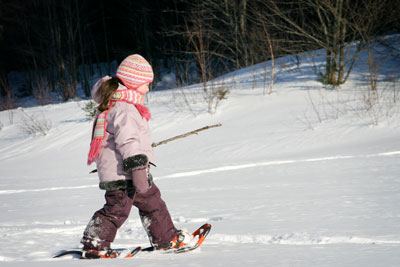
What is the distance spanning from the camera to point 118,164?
2740 millimetres

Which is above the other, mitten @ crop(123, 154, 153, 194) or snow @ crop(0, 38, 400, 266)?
mitten @ crop(123, 154, 153, 194)

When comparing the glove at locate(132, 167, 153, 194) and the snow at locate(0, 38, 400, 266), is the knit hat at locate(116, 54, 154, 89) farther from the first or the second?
the snow at locate(0, 38, 400, 266)

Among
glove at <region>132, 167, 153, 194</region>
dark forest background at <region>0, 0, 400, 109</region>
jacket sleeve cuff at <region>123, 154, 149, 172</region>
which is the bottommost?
glove at <region>132, 167, 153, 194</region>

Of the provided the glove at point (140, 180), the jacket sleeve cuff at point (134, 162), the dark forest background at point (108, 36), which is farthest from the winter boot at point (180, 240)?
the dark forest background at point (108, 36)

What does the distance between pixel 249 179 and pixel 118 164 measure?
341 centimetres

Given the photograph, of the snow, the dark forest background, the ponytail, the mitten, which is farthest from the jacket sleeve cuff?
the dark forest background

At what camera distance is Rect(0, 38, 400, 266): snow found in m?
2.80

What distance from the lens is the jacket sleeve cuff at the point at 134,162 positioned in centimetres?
258

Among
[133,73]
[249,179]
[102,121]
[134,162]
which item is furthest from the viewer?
[249,179]

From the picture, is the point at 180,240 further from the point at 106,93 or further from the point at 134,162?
the point at 106,93

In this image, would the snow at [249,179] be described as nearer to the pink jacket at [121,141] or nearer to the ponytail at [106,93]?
the pink jacket at [121,141]

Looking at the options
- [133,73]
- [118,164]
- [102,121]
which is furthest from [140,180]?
[133,73]

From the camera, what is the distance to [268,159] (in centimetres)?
756

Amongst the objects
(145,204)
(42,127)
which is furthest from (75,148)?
(145,204)
